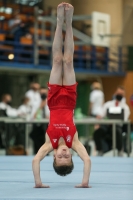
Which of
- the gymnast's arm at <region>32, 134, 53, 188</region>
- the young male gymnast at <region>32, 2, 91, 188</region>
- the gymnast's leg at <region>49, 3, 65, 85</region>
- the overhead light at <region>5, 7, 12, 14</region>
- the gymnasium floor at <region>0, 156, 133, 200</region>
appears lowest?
the gymnasium floor at <region>0, 156, 133, 200</region>

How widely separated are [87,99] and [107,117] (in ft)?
32.0

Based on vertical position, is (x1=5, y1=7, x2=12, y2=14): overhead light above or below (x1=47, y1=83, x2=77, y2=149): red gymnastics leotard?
above

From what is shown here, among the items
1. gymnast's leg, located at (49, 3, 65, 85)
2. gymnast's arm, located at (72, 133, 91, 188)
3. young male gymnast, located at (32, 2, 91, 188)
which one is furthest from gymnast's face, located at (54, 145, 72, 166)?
gymnast's leg, located at (49, 3, 65, 85)

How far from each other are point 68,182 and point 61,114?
2.67ft

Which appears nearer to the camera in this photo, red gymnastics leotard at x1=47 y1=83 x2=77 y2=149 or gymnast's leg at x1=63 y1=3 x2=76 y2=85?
red gymnastics leotard at x1=47 y1=83 x2=77 y2=149

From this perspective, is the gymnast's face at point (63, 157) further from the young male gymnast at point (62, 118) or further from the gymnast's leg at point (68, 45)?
the gymnast's leg at point (68, 45)

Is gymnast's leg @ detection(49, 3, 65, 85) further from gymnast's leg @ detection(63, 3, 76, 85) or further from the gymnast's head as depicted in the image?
the gymnast's head

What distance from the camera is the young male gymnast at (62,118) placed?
5.80 m

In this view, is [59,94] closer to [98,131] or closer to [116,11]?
[98,131]

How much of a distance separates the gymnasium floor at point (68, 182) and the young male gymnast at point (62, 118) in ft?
0.77

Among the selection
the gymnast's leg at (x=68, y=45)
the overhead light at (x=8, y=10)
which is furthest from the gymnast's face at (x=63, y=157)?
the overhead light at (x=8, y=10)

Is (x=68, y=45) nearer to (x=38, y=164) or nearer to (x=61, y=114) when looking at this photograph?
(x=61, y=114)

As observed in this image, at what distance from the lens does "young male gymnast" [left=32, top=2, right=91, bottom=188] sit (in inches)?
228

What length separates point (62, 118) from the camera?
618 cm
